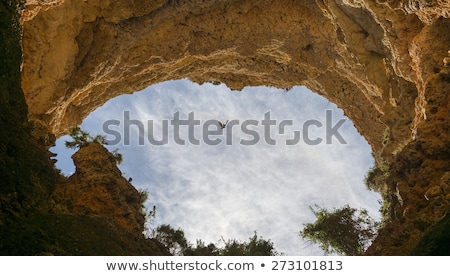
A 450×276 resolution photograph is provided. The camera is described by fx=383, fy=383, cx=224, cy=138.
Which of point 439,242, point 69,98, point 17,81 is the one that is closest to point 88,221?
point 17,81

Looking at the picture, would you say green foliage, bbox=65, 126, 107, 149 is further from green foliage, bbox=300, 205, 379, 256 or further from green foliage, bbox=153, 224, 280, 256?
green foliage, bbox=300, 205, 379, 256

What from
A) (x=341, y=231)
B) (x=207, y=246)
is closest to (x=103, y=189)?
(x=207, y=246)

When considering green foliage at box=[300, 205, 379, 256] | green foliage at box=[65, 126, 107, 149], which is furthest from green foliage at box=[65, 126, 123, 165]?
green foliage at box=[300, 205, 379, 256]

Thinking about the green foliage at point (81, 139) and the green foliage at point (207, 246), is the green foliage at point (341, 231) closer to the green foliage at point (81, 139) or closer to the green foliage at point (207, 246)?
the green foliage at point (207, 246)

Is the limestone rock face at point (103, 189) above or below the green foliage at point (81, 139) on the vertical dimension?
below

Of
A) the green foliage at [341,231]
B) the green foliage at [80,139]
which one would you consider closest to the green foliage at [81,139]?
the green foliage at [80,139]

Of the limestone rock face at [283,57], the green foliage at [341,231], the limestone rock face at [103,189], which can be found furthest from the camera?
the green foliage at [341,231]

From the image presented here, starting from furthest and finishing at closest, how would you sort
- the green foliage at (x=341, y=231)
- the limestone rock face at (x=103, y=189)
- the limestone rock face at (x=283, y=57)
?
the green foliage at (x=341, y=231) → the limestone rock face at (x=103, y=189) → the limestone rock face at (x=283, y=57)
